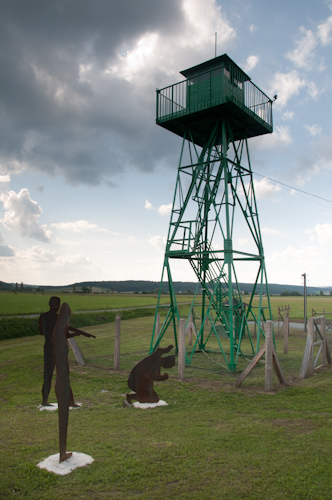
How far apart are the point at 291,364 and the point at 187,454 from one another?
1208 cm

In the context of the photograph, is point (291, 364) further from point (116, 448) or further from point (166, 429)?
point (116, 448)

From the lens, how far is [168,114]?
1998 centimetres

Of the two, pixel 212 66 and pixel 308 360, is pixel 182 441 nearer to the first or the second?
pixel 308 360

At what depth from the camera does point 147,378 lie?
1144 cm

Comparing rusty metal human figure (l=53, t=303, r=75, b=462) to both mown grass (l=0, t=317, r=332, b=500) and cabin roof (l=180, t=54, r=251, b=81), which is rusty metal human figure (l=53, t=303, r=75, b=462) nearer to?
mown grass (l=0, t=317, r=332, b=500)

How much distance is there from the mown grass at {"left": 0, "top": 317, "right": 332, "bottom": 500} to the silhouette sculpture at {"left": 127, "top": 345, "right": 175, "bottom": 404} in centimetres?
60

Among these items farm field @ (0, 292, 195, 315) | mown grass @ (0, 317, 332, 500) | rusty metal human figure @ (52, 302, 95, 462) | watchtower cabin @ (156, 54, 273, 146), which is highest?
watchtower cabin @ (156, 54, 273, 146)

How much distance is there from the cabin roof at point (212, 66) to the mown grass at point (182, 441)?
1492 cm

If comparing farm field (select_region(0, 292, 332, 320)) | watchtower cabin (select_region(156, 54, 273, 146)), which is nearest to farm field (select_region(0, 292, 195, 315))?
farm field (select_region(0, 292, 332, 320))

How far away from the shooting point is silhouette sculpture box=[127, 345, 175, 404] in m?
11.4

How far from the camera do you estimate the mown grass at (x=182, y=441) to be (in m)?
6.33

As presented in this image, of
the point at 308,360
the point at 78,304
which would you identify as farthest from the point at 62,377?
the point at 78,304

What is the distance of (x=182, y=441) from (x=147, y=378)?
3.35 meters

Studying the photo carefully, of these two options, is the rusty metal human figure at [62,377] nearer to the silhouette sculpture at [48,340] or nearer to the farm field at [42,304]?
the silhouette sculpture at [48,340]
